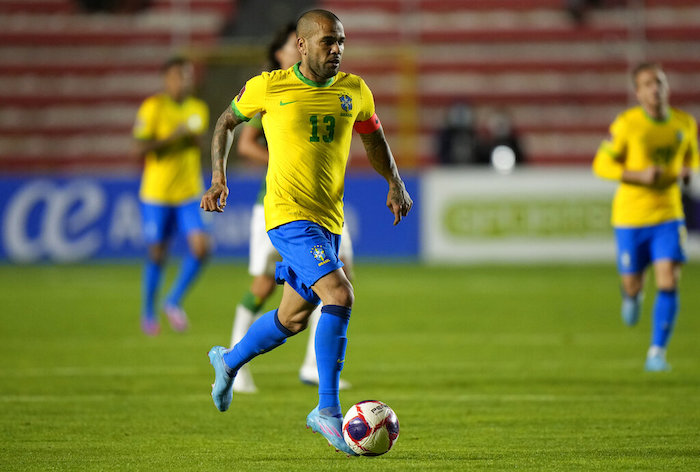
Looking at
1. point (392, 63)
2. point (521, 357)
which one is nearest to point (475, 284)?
point (521, 357)

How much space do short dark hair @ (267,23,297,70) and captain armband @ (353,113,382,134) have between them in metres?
1.87

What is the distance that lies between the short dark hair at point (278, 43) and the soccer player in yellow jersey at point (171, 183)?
3454mm

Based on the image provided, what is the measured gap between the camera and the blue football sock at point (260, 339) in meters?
5.90

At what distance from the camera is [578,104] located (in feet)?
74.2

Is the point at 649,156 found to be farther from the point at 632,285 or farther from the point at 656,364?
the point at 656,364

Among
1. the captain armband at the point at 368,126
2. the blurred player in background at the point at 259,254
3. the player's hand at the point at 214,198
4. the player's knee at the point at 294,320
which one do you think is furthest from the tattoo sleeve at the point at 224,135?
the blurred player in background at the point at 259,254

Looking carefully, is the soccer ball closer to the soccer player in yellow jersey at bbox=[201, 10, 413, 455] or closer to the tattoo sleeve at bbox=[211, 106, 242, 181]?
the soccer player in yellow jersey at bbox=[201, 10, 413, 455]

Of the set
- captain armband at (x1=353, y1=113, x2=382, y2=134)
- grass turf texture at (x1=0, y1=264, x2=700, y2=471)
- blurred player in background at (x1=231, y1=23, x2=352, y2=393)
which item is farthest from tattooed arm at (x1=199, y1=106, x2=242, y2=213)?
blurred player in background at (x1=231, y1=23, x2=352, y2=393)

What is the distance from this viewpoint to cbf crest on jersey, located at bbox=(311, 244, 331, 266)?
5.57m

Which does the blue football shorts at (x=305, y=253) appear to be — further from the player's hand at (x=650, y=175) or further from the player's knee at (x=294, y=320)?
the player's hand at (x=650, y=175)

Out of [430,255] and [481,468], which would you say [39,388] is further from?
[430,255]

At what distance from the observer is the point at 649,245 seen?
8953mm

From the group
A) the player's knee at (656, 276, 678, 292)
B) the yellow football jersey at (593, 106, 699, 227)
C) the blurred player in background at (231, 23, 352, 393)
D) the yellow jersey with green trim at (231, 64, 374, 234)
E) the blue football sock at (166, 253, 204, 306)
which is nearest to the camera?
the yellow jersey with green trim at (231, 64, 374, 234)

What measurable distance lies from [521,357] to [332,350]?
393 cm
